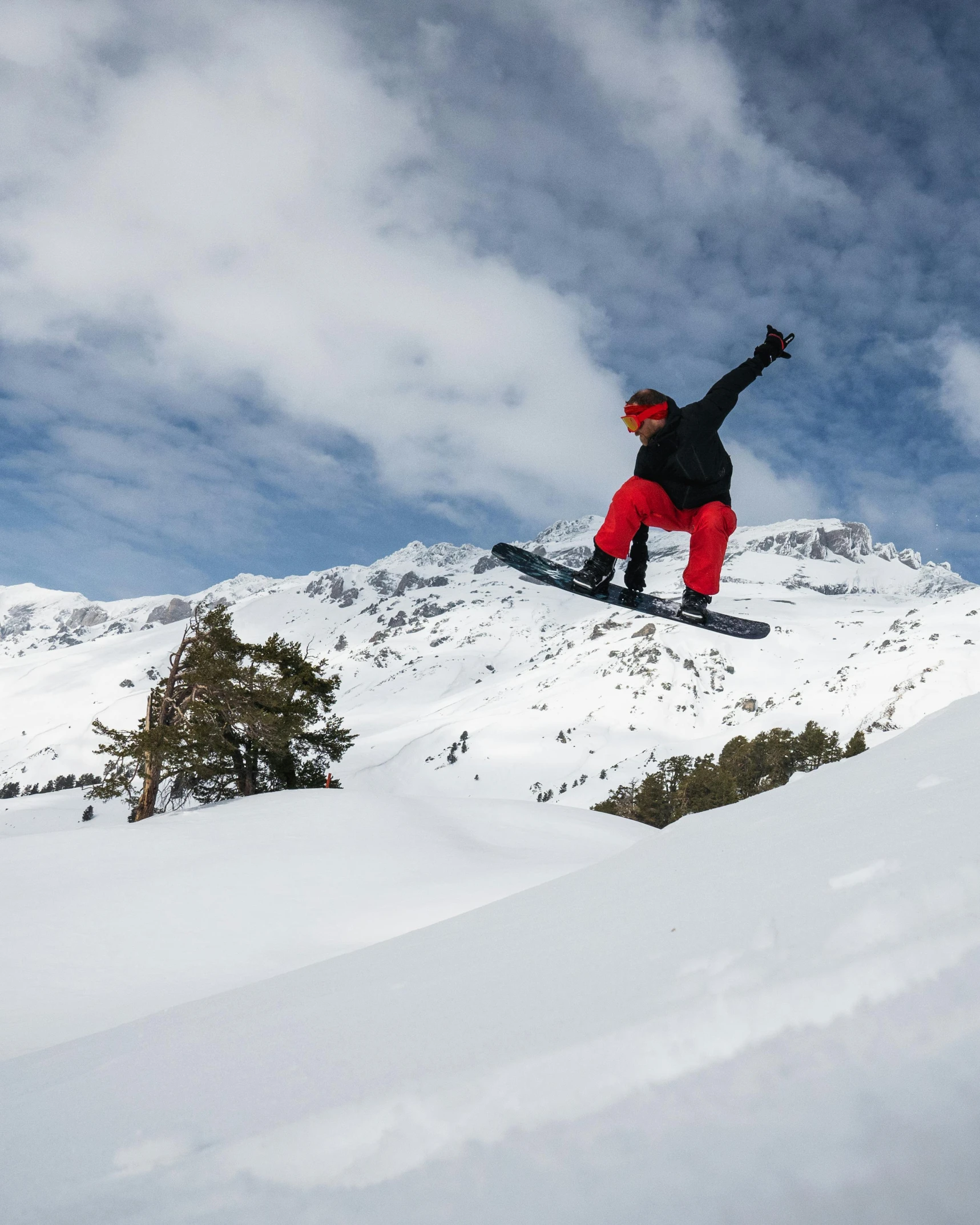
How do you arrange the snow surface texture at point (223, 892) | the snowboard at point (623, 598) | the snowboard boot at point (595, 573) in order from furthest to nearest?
the snowboard at point (623, 598) → the snowboard boot at point (595, 573) → the snow surface texture at point (223, 892)

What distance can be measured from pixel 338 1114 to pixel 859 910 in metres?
1.65

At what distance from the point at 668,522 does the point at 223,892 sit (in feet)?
21.6

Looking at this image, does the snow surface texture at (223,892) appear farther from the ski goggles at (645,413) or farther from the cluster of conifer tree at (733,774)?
the cluster of conifer tree at (733,774)

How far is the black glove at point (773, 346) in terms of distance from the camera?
6414mm

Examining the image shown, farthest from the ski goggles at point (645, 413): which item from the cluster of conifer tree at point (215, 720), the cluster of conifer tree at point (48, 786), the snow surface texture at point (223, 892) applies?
the cluster of conifer tree at point (48, 786)

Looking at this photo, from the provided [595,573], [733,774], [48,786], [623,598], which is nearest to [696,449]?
[595,573]

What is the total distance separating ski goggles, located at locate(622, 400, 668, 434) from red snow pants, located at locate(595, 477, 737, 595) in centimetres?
60

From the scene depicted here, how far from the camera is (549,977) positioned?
7.90 feet

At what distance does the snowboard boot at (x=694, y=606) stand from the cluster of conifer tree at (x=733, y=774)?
35.1 meters

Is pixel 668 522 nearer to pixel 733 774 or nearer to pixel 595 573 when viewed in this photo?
pixel 595 573

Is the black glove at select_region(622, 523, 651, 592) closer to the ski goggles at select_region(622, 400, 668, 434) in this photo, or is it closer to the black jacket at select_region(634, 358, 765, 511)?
the black jacket at select_region(634, 358, 765, 511)

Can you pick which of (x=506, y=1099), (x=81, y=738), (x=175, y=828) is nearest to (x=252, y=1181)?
(x=506, y=1099)

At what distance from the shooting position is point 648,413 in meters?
6.35

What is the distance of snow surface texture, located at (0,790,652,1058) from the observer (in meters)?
5.39
